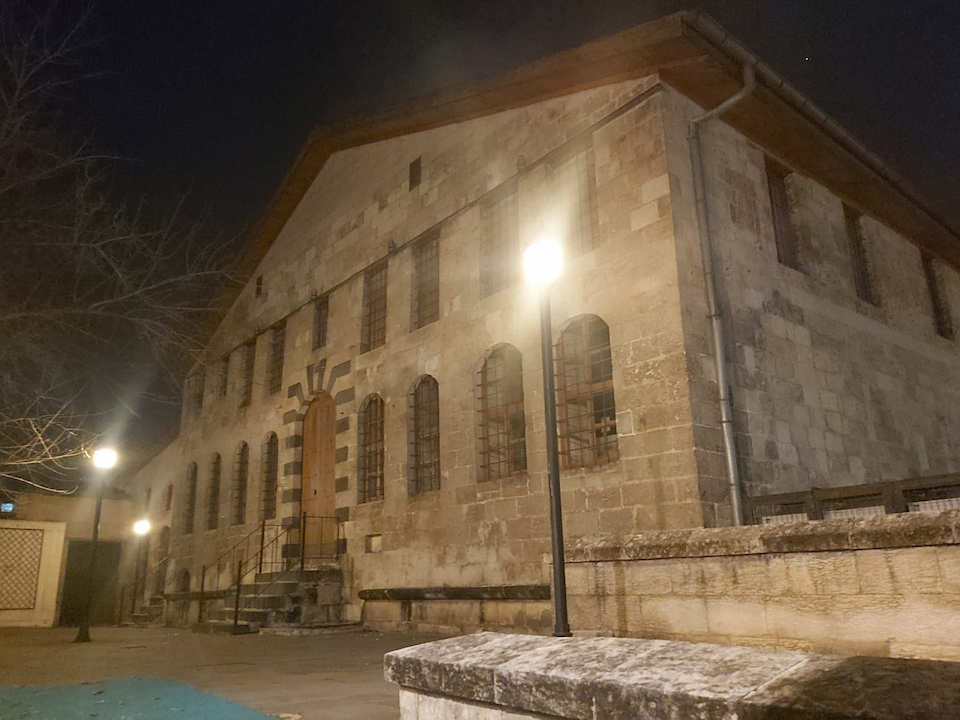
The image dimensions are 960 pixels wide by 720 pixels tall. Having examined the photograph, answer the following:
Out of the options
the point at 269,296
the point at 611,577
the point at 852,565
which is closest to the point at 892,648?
the point at 852,565

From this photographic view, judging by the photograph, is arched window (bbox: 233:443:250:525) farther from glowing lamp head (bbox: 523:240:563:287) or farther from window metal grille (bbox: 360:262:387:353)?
glowing lamp head (bbox: 523:240:563:287)

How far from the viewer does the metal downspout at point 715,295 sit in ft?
27.5

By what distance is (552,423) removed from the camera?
616 cm

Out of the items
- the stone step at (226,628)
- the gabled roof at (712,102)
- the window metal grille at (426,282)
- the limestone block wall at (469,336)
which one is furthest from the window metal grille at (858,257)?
the stone step at (226,628)

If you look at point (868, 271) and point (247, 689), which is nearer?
point (247, 689)

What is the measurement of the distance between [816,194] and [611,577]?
354 inches

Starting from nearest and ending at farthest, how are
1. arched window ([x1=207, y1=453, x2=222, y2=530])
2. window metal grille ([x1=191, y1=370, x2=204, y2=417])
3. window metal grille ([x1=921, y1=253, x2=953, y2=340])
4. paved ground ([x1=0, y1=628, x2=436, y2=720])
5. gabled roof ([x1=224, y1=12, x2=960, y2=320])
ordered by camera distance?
paved ground ([x1=0, y1=628, x2=436, y2=720]) < gabled roof ([x1=224, y1=12, x2=960, y2=320]) < window metal grille ([x1=921, y1=253, x2=953, y2=340]) < arched window ([x1=207, y1=453, x2=222, y2=530]) < window metal grille ([x1=191, y1=370, x2=204, y2=417])

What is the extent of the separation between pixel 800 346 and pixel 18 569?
19.9 m

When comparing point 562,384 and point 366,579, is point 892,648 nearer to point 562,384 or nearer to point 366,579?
point 562,384

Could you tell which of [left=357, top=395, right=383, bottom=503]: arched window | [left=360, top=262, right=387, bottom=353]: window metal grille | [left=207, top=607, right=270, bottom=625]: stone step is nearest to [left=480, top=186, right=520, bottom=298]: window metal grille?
[left=360, top=262, right=387, bottom=353]: window metal grille

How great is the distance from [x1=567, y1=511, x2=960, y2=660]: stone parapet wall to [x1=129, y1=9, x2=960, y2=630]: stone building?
3.09m

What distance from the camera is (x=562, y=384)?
1005 centimetres

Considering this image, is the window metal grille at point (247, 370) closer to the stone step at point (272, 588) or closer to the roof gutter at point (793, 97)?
the stone step at point (272, 588)

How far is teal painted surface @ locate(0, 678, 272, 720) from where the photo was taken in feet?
16.7
